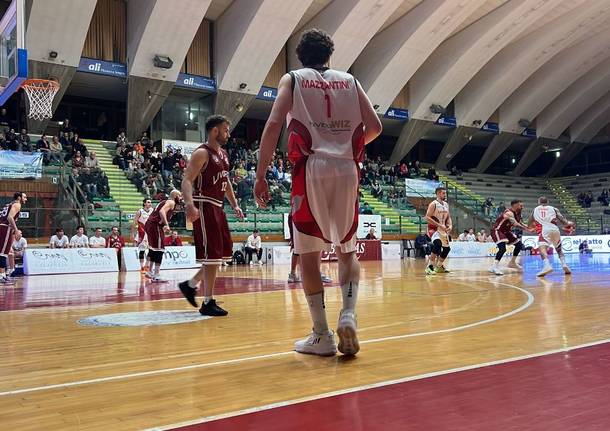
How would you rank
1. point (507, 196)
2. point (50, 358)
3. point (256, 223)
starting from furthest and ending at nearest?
1. point (507, 196)
2. point (256, 223)
3. point (50, 358)

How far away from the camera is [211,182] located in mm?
6055

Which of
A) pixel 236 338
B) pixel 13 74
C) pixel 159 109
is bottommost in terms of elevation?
pixel 236 338

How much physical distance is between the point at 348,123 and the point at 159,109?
24.8 metres

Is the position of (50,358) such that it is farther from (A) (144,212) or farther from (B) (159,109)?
(B) (159,109)

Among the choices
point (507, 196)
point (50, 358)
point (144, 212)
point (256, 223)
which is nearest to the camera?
point (50, 358)

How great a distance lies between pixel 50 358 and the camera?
3.63 meters

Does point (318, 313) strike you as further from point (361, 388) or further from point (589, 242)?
point (589, 242)

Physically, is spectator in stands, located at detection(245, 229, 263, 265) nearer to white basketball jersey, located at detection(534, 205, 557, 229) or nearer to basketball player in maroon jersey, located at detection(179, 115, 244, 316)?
white basketball jersey, located at detection(534, 205, 557, 229)

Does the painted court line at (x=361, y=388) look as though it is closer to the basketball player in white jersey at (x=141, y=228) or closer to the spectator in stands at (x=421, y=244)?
the basketball player in white jersey at (x=141, y=228)

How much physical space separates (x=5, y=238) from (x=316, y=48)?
10.4 metres

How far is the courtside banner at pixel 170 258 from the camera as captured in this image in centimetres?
1731

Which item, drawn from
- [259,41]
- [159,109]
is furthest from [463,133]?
[159,109]

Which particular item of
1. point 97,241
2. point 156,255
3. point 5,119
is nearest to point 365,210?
point 97,241

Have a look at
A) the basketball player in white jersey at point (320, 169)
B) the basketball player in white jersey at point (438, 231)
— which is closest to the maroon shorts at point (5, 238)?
the basketball player in white jersey at point (438, 231)
